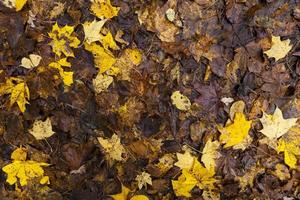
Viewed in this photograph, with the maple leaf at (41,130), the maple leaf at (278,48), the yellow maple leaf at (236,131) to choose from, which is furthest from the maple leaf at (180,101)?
the maple leaf at (41,130)

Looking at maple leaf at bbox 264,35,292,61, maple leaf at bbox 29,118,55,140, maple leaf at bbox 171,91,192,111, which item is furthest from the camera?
maple leaf at bbox 29,118,55,140

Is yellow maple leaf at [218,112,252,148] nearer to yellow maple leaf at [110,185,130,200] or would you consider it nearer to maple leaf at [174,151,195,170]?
maple leaf at [174,151,195,170]

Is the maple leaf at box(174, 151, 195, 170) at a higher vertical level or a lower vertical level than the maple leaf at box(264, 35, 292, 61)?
lower

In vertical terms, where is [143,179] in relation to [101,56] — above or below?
below

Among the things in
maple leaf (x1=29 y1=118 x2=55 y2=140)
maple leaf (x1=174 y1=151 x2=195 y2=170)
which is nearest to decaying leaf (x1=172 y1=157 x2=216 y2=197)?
maple leaf (x1=174 y1=151 x2=195 y2=170)

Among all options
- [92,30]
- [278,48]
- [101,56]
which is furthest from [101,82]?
[278,48]

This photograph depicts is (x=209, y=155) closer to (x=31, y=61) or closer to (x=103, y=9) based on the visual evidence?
(x=103, y=9)

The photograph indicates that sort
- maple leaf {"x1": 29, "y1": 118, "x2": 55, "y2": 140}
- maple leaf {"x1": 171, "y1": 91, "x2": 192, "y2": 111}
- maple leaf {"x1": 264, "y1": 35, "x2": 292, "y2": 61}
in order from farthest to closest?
maple leaf {"x1": 29, "y1": 118, "x2": 55, "y2": 140} < maple leaf {"x1": 171, "y1": 91, "x2": 192, "y2": 111} < maple leaf {"x1": 264, "y1": 35, "x2": 292, "y2": 61}

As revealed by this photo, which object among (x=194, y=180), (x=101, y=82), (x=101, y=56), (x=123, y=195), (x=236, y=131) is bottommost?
(x=123, y=195)
